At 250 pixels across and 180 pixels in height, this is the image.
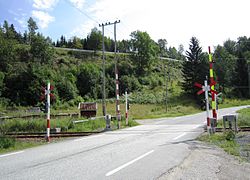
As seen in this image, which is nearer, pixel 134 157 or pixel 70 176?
Result: pixel 70 176

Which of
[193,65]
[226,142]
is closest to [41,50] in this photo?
[193,65]

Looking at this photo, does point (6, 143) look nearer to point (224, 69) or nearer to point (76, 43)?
point (224, 69)

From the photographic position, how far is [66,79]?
81.1 m

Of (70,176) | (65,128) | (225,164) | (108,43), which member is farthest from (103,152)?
(108,43)

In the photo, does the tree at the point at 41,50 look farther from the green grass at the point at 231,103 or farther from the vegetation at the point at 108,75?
the green grass at the point at 231,103

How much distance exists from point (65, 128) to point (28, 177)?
14.2 metres

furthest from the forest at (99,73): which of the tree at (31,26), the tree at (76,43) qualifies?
the tree at (76,43)

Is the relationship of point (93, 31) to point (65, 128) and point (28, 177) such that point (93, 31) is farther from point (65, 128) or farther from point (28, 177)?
point (28, 177)

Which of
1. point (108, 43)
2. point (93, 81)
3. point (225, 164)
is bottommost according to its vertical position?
point (225, 164)

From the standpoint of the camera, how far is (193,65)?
68375mm

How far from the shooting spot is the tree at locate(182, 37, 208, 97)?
2653 inches

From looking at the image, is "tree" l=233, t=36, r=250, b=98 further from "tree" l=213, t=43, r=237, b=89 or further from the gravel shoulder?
the gravel shoulder

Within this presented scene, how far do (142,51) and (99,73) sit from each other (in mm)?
18301

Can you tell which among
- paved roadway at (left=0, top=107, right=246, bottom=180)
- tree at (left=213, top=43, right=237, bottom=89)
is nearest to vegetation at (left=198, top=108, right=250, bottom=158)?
paved roadway at (left=0, top=107, right=246, bottom=180)
